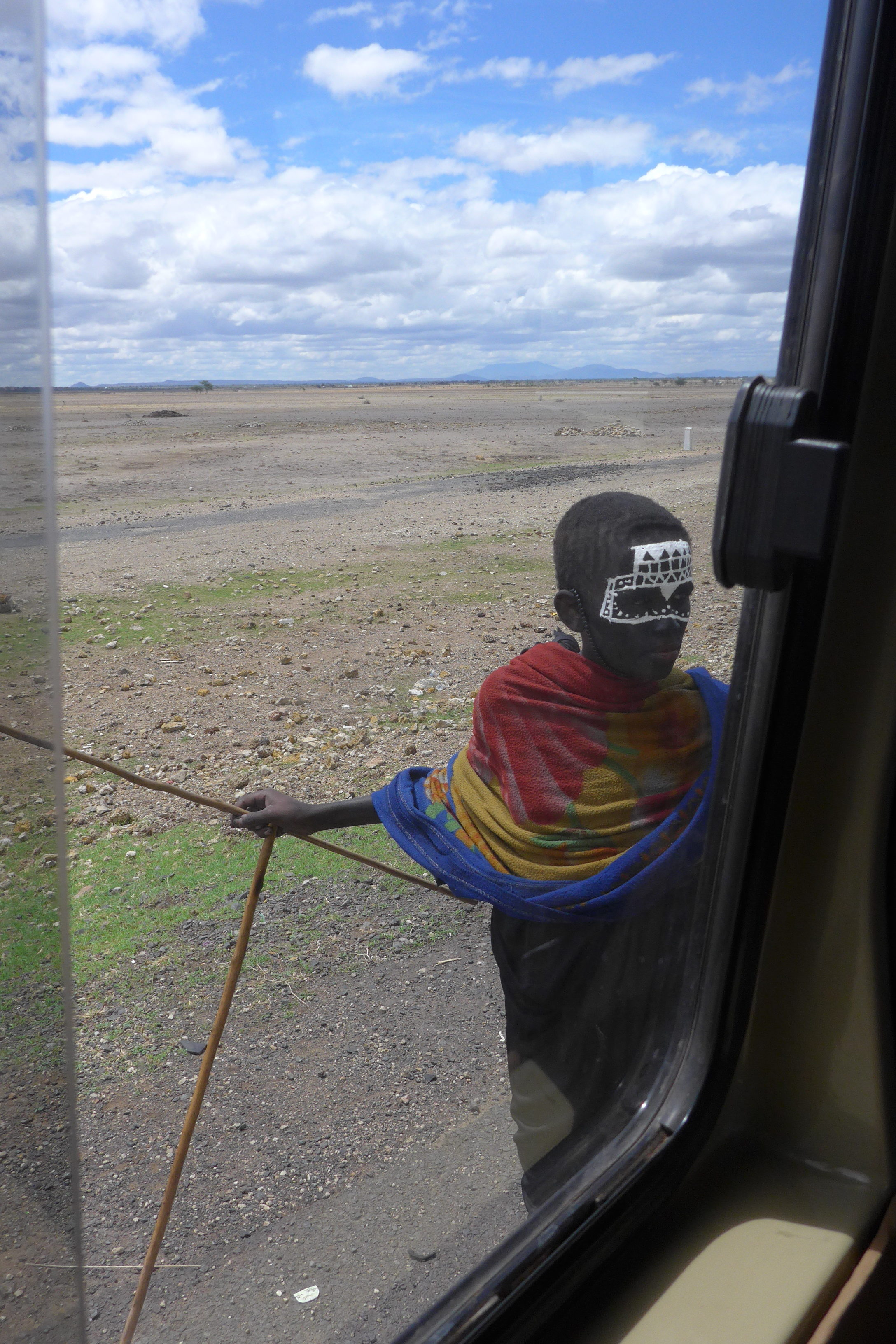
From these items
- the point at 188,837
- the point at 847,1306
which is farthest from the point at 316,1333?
the point at 188,837

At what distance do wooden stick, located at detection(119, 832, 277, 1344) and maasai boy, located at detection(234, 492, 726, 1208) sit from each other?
0.08 m

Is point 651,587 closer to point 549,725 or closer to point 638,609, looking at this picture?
point 638,609

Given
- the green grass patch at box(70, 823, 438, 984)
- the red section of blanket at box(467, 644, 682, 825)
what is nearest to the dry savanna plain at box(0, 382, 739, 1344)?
the green grass patch at box(70, 823, 438, 984)

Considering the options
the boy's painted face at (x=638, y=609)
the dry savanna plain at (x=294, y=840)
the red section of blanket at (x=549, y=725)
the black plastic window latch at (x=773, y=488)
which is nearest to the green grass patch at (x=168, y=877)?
the dry savanna plain at (x=294, y=840)

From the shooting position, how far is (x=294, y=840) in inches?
64.6

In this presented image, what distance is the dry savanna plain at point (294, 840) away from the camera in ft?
4.01

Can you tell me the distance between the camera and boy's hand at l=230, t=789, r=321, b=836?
1.33 m

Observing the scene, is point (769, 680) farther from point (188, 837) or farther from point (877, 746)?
point (188, 837)

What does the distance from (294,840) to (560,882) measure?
48cm

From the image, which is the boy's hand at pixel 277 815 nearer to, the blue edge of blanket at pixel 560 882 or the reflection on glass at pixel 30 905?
the blue edge of blanket at pixel 560 882

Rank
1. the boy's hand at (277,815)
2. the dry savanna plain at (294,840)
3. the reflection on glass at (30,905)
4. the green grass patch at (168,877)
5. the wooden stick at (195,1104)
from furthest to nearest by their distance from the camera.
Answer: the green grass patch at (168,877), the boy's hand at (277,815), the dry savanna plain at (294,840), the wooden stick at (195,1104), the reflection on glass at (30,905)

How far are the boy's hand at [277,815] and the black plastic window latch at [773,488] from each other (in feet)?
1.99

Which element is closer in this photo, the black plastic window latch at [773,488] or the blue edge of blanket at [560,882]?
the black plastic window latch at [773,488]

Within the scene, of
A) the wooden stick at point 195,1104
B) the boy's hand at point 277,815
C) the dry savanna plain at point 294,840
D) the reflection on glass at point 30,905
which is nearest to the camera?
the reflection on glass at point 30,905
